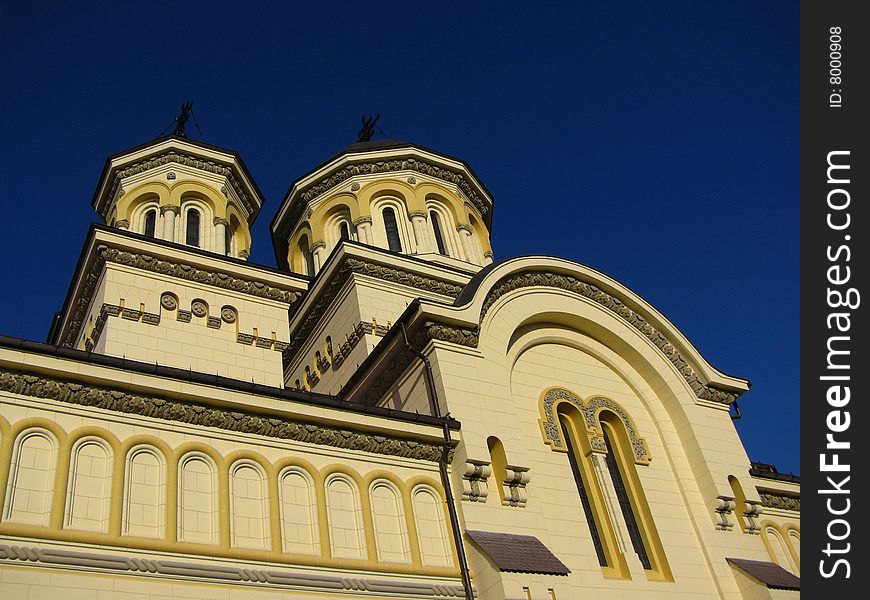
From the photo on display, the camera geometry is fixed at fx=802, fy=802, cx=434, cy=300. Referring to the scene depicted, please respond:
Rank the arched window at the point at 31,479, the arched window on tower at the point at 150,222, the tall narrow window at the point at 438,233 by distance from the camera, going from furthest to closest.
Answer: the tall narrow window at the point at 438,233 < the arched window on tower at the point at 150,222 < the arched window at the point at 31,479

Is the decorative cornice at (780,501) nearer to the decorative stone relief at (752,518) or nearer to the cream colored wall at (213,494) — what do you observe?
the decorative stone relief at (752,518)

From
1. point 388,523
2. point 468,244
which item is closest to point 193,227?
point 468,244

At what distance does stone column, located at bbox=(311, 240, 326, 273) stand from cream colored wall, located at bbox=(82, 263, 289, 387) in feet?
19.1

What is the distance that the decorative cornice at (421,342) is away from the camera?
16172 mm

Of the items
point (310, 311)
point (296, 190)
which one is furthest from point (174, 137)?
point (310, 311)

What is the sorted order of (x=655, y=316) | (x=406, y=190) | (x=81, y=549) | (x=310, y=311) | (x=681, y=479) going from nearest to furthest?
1. (x=81, y=549)
2. (x=681, y=479)
3. (x=655, y=316)
4. (x=310, y=311)
5. (x=406, y=190)

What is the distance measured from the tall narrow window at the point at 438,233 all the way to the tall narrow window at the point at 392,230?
1.39m

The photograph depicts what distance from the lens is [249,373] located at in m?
20.3

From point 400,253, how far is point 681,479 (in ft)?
36.5

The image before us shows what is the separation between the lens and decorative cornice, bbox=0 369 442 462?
11578 mm

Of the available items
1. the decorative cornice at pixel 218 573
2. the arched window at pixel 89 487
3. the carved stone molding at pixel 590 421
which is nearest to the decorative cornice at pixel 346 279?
the carved stone molding at pixel 590 421

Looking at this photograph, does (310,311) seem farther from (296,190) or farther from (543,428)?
(543,428)

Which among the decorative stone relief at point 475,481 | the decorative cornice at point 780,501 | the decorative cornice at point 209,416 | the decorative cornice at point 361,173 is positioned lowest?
the decorative stone relief at point 475,481

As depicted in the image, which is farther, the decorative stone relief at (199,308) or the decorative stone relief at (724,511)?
the decorative stone relief at (199,308)
